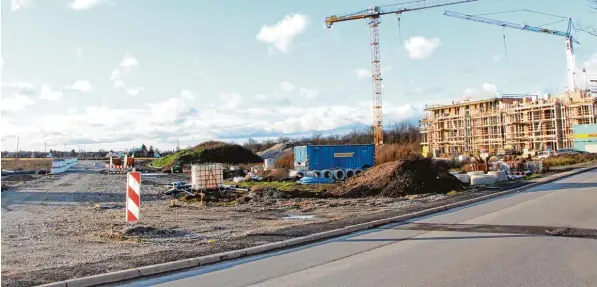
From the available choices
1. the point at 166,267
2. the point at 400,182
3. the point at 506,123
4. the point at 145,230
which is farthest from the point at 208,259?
the point at 506,123

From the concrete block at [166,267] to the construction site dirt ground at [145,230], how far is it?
1.02 feet

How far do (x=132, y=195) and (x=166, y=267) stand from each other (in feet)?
15.2

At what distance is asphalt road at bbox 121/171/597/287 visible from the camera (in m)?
7.19

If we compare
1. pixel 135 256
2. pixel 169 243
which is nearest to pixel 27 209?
pixel 169 243

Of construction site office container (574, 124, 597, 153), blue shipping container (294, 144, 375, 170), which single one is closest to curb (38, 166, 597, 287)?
blue shipping container (294, 144, 375, 170)

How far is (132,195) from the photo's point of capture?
12.6 metres

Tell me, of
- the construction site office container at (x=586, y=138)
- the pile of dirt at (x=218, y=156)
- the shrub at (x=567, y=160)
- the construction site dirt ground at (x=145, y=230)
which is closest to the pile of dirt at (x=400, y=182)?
the construction site dirt ground at (x=145, y=230)

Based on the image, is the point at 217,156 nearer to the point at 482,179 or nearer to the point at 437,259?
the point at 482,179

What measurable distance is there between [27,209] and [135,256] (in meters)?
13.9

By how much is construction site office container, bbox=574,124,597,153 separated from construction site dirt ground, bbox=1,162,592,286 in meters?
61.9

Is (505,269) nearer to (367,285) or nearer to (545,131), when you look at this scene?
(367,285)

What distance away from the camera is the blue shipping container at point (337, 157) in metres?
37.4

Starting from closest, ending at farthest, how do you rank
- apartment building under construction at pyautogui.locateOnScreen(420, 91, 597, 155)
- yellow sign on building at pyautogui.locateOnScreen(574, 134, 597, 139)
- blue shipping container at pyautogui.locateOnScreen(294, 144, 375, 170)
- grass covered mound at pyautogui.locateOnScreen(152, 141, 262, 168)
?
blue shipping container at pyautogui.locateOnScreen(294, 144, 375, 170) < yellow sign on building at pyautogui.locateOnScreen(574, 134, 597, 139) < grass covered mound at pyautogui.locateOnScreen(152, 141, 262, 168) < apartment building under construction at pyautogui.locateOnScreen(420, 91, 597, 155)

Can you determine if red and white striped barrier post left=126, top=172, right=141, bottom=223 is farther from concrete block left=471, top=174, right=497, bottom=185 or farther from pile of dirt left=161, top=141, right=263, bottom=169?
pile of dirt left=161, top=141, right=263, bottom=169
